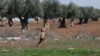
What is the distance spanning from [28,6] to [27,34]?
14.7 m

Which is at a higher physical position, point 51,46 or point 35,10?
point 51,46

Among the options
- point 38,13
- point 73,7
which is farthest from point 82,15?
point 38,13

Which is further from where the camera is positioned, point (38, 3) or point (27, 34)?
point (38, 3)

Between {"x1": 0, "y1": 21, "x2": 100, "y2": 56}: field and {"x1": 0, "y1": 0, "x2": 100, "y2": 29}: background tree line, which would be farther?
{"x1": 0, "y1": 0, "x2": 100, "y2": 29}: background tree line

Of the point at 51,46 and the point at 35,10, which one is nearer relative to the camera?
the point at 51,46

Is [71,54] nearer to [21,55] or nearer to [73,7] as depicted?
[21,55]

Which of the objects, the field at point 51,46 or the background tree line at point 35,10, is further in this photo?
the background tree line at point 35,10

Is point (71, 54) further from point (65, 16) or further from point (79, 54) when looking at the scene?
point (65, 16)

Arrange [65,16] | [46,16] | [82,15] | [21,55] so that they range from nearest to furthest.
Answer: [21,55] < [46,16] < [65,16] < [82,15]

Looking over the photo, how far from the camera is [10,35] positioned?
52906 millimetres

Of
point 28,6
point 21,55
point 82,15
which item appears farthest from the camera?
point 82,15

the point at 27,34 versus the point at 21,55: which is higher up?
the point at 21,55

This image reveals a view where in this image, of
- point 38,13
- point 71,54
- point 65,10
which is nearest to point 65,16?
point 65,10

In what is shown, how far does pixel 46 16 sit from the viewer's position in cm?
8188
